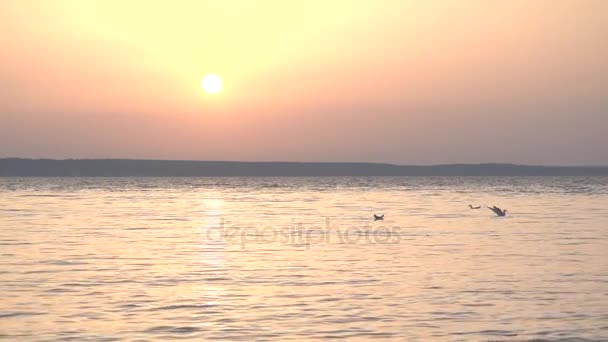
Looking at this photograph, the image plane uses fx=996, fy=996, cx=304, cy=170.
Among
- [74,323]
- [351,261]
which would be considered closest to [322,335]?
[74,323]

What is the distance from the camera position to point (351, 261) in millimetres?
34188

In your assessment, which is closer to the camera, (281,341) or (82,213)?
(281,341)

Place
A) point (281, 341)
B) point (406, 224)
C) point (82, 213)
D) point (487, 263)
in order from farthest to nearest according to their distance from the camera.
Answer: point (82, 213)
point (406, 224)
point (487, 263)
point (281, 341)

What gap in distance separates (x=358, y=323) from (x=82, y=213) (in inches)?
1969

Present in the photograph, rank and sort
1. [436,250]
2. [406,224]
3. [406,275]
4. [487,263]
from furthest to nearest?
[406,224] < [436,250] < [487,263] < [406,275]

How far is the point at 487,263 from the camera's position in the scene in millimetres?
33562

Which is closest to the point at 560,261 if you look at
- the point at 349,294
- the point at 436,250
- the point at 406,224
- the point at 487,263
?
the point at 487,263

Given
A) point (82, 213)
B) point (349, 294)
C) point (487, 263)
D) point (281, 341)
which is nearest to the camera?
point (281, 341)

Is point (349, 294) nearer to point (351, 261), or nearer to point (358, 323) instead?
point (358, 323)

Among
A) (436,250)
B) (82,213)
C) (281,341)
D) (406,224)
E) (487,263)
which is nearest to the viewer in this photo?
(281,341)

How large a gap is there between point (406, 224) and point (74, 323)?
119 ft

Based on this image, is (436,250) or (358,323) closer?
(358,323)

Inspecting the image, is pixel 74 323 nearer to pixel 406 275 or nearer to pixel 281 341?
pixel 281 341

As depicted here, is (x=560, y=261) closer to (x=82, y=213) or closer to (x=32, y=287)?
(x=32, y=287)
